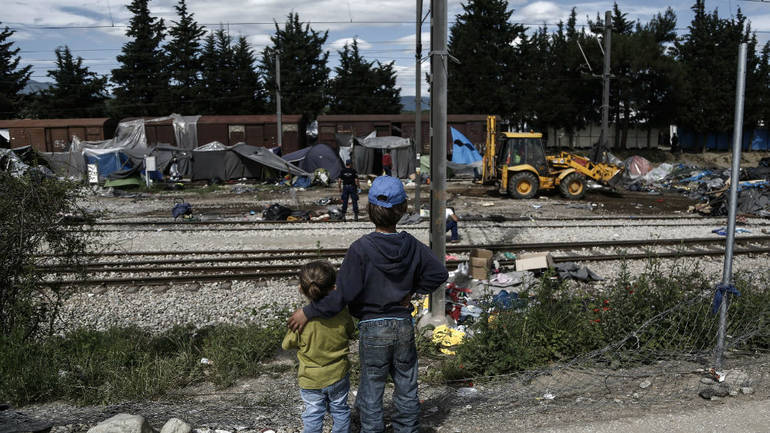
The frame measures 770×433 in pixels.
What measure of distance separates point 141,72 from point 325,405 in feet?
173

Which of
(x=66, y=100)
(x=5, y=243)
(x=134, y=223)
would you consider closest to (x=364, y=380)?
(x=5, y=243)

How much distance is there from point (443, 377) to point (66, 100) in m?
Result: 53.1

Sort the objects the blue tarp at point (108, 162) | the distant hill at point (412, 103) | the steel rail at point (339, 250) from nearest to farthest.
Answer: the steel rail at point (339, 250) < the distant hill at point (412, 103) < the blue tarp at point (108, 162)

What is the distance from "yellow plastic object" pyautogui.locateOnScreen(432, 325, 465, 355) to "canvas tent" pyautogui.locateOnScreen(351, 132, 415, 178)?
73.3 ft

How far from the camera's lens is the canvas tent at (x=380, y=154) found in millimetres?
29062

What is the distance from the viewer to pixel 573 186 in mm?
20500

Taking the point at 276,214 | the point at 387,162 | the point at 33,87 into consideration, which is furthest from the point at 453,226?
the point at 33,87

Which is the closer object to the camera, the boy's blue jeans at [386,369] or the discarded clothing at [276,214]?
the boy's blue jeans at [386,369]

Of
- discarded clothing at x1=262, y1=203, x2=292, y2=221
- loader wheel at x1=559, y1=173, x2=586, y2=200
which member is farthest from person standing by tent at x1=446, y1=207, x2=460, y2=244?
loader wheel at x1=559, y1=173, x2=586, y2=200

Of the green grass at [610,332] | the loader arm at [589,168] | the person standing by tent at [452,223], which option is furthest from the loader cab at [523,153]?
the green grass at [610,332]

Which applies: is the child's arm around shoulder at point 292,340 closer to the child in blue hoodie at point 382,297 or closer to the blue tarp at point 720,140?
the child in blue hoodie at point 382,297

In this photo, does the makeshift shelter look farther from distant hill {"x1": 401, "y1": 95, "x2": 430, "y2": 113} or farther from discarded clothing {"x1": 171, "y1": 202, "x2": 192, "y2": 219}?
discarded clothing {"x1": 171, "y1": 202, "x2": 192, "y2": 219}

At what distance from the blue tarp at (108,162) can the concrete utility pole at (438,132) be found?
939 inches

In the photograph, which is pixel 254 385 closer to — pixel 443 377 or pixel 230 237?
pixel 443 377
